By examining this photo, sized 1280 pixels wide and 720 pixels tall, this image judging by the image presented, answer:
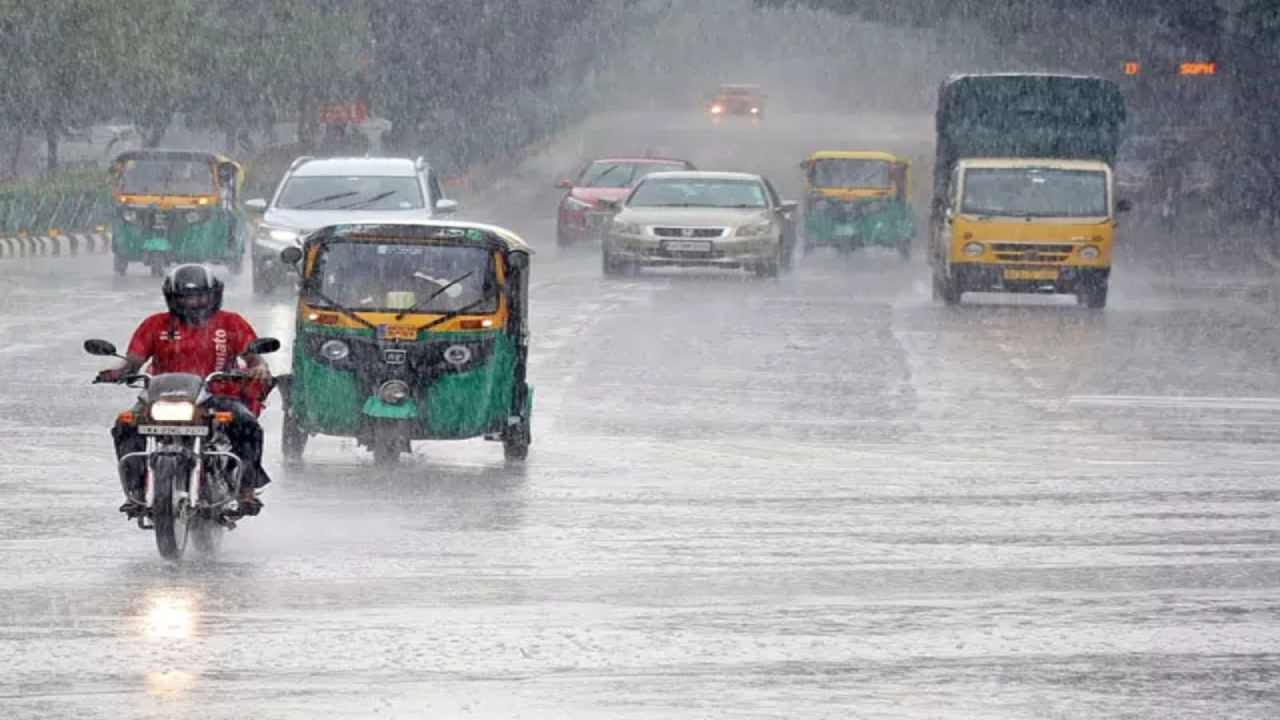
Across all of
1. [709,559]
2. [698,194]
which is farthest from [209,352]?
[698,194]

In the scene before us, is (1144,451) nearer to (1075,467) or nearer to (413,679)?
(1075,467)

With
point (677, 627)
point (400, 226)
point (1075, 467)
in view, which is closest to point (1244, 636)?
point (677, 627)

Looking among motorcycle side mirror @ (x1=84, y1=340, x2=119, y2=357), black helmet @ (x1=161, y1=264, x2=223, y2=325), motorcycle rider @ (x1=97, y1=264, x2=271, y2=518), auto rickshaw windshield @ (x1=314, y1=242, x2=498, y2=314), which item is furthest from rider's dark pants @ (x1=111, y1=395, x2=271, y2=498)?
auto rickshaw windshield @ (x1=314, y1=242, x2=498, y2=314)

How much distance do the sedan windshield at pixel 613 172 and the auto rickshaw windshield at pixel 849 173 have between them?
2.40 meters

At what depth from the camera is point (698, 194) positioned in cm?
3916

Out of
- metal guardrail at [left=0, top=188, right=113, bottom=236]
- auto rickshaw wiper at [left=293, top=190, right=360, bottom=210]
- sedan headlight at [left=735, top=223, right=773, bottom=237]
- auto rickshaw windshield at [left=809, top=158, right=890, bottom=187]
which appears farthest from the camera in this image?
auto rickshaw windshield at [left=809, top=158, right=890, bottom=187]

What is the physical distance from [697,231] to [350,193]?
5943 mm

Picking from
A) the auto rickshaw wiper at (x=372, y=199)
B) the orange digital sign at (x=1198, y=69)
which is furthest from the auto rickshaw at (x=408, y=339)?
the orange digital sign at (x=1198, y=69)

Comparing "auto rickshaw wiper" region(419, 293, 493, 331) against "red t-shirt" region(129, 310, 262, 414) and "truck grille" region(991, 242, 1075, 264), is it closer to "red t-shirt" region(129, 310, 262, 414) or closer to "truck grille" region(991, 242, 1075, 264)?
"red t-shirt" region(129, 310, 262, 414)

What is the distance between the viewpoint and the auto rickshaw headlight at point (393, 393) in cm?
1562

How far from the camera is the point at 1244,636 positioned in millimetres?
10023

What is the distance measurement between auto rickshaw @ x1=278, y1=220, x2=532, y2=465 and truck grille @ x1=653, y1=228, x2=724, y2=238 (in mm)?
21207

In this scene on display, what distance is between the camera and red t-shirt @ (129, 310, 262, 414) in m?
12.6

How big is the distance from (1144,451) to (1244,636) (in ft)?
22.9
